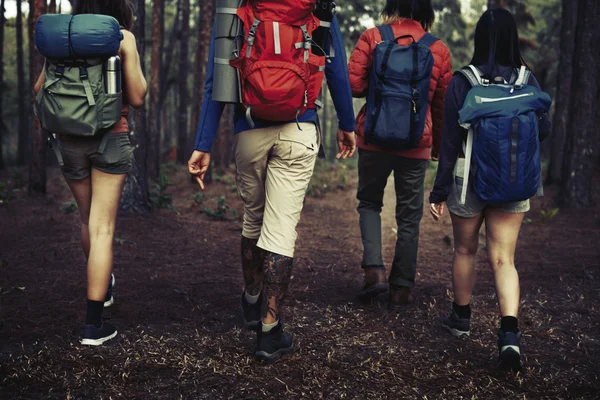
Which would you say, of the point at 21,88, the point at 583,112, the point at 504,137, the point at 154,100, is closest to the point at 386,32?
the point at 504,137

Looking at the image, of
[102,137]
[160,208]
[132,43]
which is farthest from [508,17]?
[160,208]

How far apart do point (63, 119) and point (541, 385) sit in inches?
131

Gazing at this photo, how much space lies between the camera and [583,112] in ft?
34.0

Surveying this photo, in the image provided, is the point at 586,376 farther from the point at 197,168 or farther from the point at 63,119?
the point at 63,119

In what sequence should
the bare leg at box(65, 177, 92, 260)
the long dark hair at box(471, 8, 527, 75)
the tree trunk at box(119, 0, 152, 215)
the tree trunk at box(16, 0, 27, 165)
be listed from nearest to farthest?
the long dark hair at box(471, 8, 527, 75), the bare leg at box(65, 177, 92, 260), the tree trunk at box(119, 0, 152, 215), the tree trunk at box(16, 0, 27, 165)

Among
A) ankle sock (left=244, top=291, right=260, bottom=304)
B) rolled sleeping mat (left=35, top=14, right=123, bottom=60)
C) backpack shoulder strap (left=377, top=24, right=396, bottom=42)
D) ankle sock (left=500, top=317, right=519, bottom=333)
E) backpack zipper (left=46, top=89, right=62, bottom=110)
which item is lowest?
ankle sock (left=244, top=291, right=260, bottom=304)

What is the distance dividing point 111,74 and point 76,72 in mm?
210

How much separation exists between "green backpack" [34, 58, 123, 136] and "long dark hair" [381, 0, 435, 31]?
7.74 ft

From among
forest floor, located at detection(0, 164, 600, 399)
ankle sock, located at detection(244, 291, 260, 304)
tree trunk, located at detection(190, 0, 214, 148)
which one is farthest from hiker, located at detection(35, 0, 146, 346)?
tree trunk, located at detection(190, 0, 214, 148)

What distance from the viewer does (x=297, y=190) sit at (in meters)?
3.62

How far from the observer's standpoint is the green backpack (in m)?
3.56

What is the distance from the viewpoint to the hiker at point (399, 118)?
4.39m

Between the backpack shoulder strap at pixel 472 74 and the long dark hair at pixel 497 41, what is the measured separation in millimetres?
83

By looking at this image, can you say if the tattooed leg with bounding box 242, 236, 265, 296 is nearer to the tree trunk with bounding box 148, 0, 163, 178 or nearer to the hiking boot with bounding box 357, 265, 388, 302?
the hiking boot with bounding box 357, 265, 388, 302
